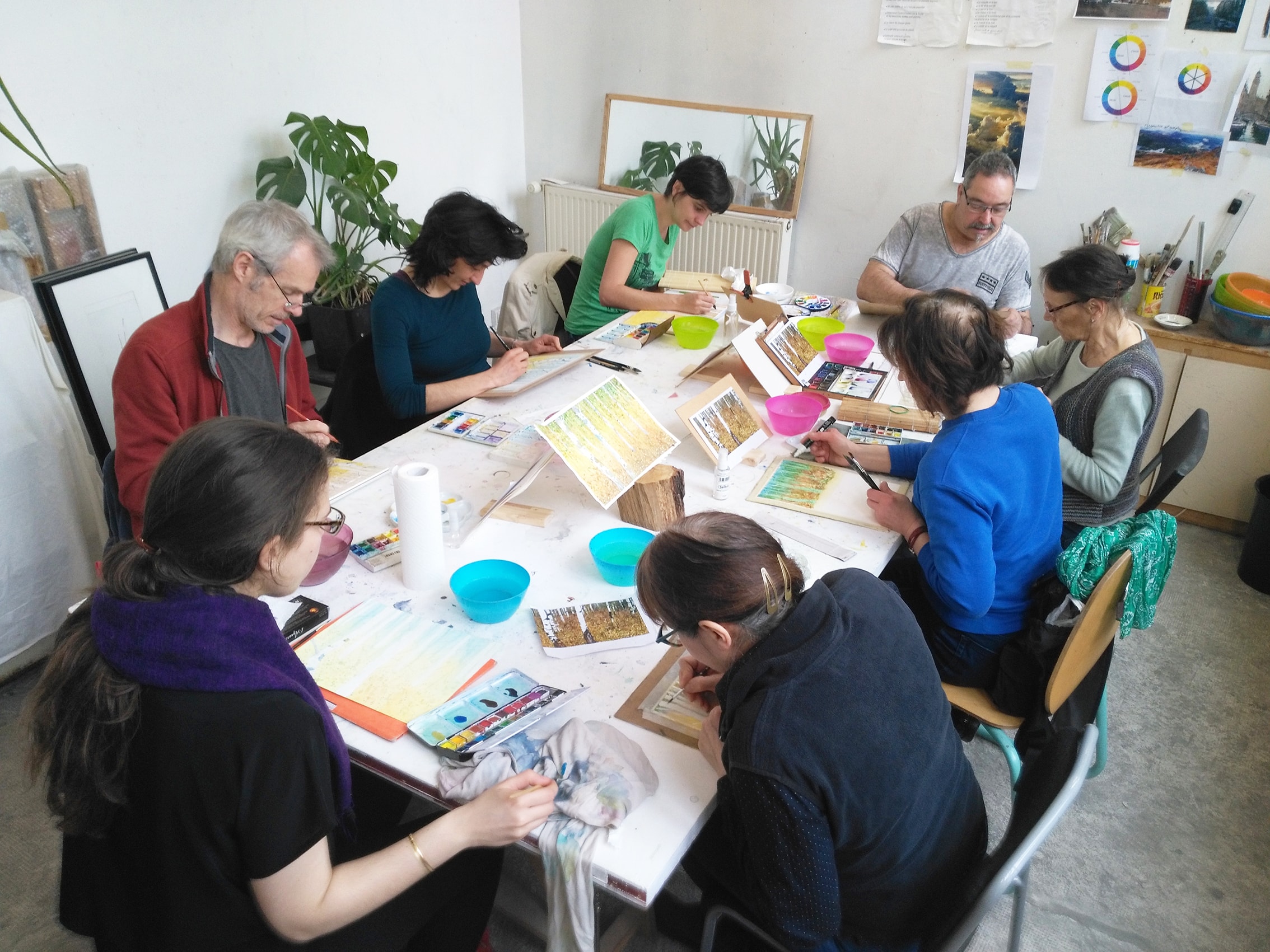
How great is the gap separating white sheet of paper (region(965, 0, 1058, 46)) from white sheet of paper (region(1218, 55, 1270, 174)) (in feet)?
2.33

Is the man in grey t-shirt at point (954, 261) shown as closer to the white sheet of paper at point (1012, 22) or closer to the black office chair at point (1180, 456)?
the white sheet of paper at point (1012, 22)

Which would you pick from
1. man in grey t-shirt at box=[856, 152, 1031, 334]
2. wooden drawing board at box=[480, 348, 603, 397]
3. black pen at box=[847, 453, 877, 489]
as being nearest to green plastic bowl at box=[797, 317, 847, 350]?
man in grey t-shirt at box=[856, 152, 1031, 334]

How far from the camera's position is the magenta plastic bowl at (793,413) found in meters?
2.37

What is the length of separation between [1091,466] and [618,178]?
3.19 meters

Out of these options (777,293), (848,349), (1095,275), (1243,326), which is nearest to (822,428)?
(848,349)

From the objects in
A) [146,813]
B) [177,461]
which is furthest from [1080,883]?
[177,461]

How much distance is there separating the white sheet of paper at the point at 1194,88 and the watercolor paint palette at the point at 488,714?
340cm

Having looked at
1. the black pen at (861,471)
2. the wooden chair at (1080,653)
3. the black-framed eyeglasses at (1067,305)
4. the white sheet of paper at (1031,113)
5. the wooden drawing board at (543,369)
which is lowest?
the wooden chair at (1080,653)

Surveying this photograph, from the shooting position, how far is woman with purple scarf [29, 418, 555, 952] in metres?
1.06

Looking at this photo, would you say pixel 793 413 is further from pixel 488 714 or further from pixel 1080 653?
pixel 488 714

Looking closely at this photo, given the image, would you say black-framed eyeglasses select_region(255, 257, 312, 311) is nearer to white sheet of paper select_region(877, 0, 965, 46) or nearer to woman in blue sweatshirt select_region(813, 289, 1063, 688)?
woman in blue sweatshirt select_region(813, 289, 1063, 688)

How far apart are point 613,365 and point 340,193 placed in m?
1.49

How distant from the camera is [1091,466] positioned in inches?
85.9

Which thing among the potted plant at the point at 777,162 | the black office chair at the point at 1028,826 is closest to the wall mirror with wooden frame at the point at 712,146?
the potted plant at the point at 777,162
